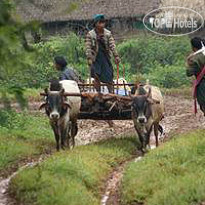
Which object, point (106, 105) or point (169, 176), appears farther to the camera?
point (106, 105)

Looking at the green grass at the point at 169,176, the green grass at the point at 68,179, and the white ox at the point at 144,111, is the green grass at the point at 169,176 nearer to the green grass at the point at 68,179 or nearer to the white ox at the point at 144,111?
the green grass at the point at 68,179

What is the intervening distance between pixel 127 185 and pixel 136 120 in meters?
2.65

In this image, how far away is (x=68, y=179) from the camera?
30.6 feet

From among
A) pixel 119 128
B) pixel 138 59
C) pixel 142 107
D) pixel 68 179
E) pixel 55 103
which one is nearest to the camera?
pixel 68 179

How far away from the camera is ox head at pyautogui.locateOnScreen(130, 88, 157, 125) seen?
37.9ft

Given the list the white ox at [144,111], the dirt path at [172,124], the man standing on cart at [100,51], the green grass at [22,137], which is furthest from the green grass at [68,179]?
the man standing on cart at [100,51]

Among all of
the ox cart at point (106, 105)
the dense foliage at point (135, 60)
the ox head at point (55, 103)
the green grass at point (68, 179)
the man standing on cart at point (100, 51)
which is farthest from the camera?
the dense foliage at point (135, 60)

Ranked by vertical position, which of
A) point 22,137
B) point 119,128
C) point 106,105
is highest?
point 106,105

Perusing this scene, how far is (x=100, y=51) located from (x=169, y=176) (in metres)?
5.38

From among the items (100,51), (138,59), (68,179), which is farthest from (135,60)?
(68,179)

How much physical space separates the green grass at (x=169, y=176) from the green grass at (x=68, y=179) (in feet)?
1.46

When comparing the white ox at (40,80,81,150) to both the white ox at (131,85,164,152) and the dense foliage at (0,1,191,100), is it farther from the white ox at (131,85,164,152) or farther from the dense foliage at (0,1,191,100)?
the dense foliage at (0,1,191,100)

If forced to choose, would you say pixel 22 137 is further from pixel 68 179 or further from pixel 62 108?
pixel 68 179

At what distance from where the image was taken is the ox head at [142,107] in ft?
37.9
